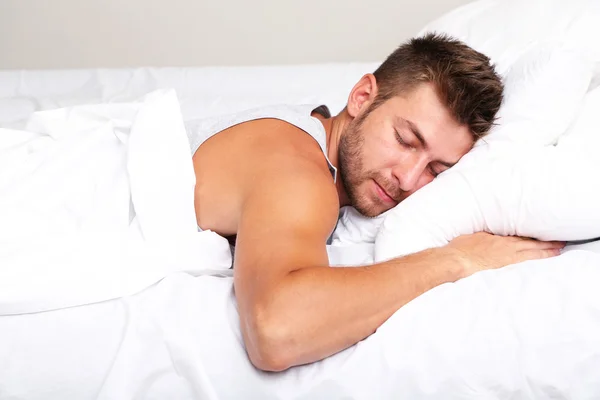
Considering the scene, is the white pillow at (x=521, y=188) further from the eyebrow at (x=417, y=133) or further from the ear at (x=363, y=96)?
the ear at (x=363, y=96)

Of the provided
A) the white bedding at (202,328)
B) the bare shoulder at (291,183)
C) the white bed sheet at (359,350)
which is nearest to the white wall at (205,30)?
the bare shoulder at (291,183)

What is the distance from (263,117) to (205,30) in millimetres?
1279

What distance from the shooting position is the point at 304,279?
3.28ft

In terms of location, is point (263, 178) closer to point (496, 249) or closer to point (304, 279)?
point (304, 279)

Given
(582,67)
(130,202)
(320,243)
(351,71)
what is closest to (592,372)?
(320,243)

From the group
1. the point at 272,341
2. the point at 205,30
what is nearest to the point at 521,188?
the point at 272,341

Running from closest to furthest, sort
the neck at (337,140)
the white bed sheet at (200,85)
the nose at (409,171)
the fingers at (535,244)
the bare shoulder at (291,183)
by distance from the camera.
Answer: the bare shoulder at (291,183)
the fingers at (535,244)
the nose at (409,171)
the neck at (337,140)
the white bed sheet at (200,85)

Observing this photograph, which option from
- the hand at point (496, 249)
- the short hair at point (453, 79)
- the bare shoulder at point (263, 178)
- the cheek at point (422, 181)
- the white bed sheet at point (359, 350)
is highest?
the short hair at point (453, 79)

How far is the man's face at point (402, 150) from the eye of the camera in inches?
54.6

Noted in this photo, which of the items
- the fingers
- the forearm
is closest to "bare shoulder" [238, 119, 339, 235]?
the forearm

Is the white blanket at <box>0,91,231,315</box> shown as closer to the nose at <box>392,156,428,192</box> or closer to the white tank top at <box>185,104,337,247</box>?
the white tank top at <box>185,104,337,247</box>

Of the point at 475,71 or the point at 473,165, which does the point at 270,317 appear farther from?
the point at 475,71

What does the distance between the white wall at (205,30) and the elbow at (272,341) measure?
1.69 meters

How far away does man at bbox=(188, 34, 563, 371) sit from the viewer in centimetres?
101
